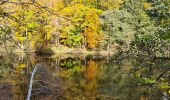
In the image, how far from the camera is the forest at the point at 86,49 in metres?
3.02

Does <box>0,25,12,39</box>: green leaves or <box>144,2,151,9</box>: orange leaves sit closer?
<box>0,25,12,39</box>: green leaves

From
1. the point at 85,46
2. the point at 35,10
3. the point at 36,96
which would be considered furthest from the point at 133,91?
the point at 85,46

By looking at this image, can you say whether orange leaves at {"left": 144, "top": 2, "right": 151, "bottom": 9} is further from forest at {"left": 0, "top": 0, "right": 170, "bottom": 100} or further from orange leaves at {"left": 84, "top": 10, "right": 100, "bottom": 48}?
orange leaves at {"left": 84, "top": 10, "right": 100, "bottom": 48}

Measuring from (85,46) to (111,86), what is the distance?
2688 centimetres

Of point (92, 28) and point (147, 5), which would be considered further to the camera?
point (147, 5)

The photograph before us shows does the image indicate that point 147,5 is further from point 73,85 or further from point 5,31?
point 5,31

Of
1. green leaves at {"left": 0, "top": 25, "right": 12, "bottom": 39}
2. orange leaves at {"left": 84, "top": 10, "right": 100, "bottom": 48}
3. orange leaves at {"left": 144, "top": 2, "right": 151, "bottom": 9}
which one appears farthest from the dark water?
orange leaves at {"left": 144, "top": 2, "right": 151, "bottom": 9}

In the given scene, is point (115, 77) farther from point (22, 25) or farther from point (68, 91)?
point (22, 25)

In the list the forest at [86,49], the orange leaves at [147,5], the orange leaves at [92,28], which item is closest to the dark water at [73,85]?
the forest at [86,49]

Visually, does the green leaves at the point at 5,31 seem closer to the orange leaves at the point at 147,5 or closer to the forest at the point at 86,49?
the forest at the point at 86,49

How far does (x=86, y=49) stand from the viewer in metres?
50.2

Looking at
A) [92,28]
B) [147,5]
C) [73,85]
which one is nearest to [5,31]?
[73,85]

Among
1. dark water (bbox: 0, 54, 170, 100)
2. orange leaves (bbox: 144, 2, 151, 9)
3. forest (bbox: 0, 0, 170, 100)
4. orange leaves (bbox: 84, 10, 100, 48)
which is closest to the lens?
forest (bbox: 0, 0, 170, 100)

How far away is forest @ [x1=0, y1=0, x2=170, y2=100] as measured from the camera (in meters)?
3.02
